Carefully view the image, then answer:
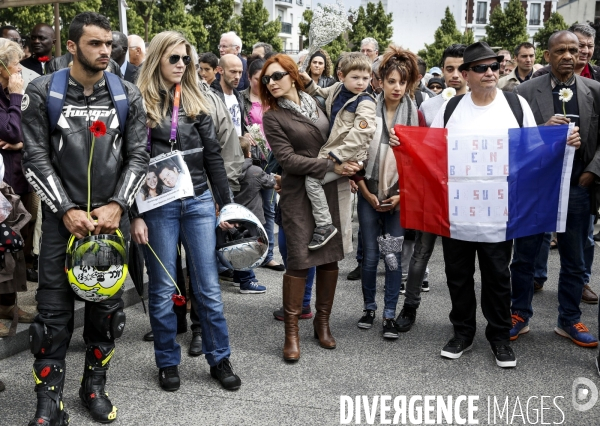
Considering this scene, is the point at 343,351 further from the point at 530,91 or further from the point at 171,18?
the point at 171,18

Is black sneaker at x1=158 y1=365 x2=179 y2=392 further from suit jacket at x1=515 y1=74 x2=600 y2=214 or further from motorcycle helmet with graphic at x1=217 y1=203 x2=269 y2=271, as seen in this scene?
suit jacket at x1=515 y1=74 x2=600 y2=214

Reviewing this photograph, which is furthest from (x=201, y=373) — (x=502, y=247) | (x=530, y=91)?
(x=530, y=91)

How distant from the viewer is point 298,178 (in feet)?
16.0

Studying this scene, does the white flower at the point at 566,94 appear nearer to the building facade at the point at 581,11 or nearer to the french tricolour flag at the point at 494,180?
the french tricolour flag at the point at 494,180

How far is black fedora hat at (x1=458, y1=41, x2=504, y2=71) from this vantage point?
4535 mm

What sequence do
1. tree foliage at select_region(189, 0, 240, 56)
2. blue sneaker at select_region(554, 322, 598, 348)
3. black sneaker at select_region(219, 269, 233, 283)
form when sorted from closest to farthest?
blue sneaker at select_region(554, 322, 598, 348), black sneaker at select_region(219, 269, 233, 283), tree foliage at select_region(189, 0, 240, 56)

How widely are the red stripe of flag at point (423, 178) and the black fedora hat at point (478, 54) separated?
0.49m

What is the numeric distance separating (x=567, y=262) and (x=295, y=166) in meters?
2.18

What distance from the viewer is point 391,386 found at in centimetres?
441

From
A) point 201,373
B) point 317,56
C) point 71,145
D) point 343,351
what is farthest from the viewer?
point 317,56

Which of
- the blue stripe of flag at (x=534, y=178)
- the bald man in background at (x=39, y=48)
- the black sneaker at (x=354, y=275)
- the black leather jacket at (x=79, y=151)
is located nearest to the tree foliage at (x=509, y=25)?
the black sneaker at (x=354, y=275)

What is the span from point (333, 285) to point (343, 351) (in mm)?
478

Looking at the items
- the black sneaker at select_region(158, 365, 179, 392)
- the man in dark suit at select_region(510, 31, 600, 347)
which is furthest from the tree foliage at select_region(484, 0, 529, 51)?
the black sneaker at select_region(158, 365, 179, 392)

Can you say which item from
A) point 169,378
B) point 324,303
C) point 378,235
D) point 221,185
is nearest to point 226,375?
point 169,378
